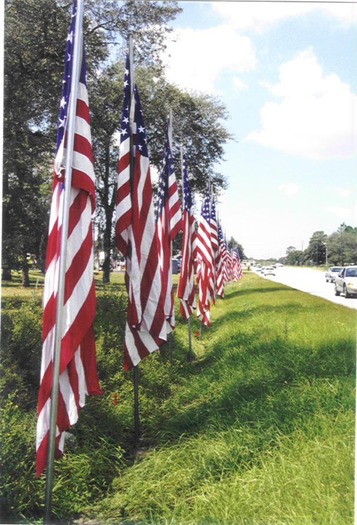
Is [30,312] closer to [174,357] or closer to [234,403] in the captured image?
[174,357]

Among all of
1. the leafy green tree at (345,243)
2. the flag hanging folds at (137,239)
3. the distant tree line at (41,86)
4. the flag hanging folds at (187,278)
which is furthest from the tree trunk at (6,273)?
the leafy green tree at (345,243)

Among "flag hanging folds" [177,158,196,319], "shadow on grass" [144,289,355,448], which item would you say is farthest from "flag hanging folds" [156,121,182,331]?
"flag hanging folds" [177,158,196,319]

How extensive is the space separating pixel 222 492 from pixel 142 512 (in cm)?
50

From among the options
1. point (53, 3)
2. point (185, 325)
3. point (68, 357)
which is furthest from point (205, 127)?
point (68, 357)

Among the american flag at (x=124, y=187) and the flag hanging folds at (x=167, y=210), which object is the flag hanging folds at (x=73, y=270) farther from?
the flag hanging folds at (x=167, y=210)

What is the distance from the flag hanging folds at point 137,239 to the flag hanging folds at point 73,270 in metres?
1.01

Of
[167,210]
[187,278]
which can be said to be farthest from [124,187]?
[187,278]

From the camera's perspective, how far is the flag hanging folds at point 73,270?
3.13 m

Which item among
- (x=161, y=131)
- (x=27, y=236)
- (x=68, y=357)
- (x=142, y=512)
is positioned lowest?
(x=142, y=512)

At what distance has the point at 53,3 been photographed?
616 cm

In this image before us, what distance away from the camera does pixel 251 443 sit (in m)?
3.63

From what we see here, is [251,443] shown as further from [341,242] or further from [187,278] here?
[187,278]

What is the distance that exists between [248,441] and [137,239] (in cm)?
172

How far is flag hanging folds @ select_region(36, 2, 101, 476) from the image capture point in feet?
10.3
